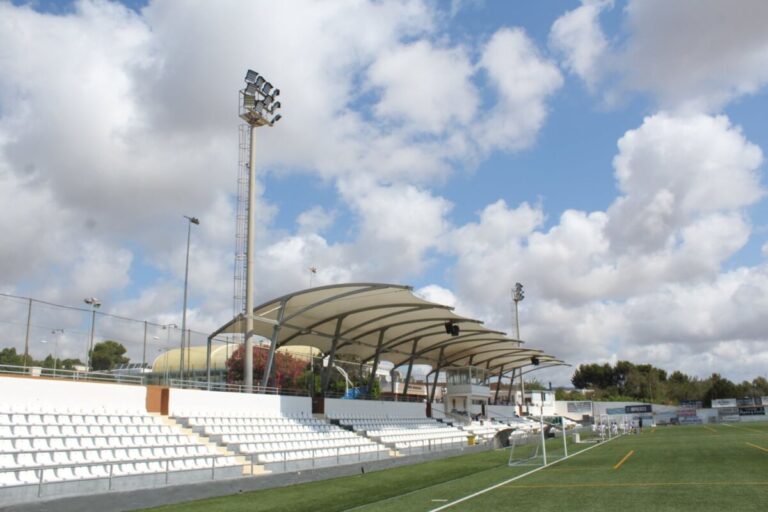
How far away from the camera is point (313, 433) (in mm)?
31438

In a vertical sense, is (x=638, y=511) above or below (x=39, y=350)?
below

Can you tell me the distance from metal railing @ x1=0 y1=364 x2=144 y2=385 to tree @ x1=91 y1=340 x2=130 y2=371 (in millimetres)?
513

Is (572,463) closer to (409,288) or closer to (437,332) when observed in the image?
(409,288)

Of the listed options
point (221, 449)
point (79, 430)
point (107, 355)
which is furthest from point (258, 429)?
point (79, 430)

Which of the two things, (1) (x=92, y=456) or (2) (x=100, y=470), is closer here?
(2) (x=100, y=470)

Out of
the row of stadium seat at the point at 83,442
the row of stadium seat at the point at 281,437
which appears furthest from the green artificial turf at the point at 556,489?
the row of stadium seat at the point at 281,437

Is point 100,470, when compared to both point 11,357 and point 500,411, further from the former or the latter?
point 500,411

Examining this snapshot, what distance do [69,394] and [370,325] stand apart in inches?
967

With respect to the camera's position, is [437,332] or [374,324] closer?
[374,324]

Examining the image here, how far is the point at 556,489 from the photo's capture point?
18.0 m

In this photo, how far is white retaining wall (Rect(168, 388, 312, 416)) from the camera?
2534 cm

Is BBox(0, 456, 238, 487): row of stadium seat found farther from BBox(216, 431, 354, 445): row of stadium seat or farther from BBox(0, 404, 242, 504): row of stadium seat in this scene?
BBox(216, 431, 354, 445): row of stadium seat

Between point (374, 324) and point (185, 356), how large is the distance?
15.7 m

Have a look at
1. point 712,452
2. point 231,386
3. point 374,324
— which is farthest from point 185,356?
point 712,452
